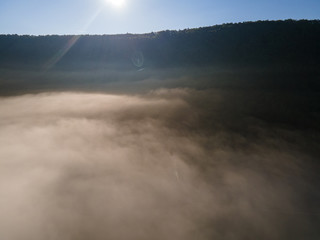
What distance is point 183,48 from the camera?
17.5 m

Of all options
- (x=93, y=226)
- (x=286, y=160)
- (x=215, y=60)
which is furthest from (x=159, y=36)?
(x=93, y=226)

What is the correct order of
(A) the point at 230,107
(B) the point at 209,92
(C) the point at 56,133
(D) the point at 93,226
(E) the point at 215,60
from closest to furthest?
(D) the point at 93,226 < (C) the point at 56,133 < (A) the point at 230,107 < (B) the point at 209,92 < (E) the point at 215,60

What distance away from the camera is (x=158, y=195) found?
9.48 ft

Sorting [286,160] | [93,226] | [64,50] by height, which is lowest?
[286,160]

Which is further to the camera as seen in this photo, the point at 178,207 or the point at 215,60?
the point at 215,60

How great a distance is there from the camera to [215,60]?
15.3m

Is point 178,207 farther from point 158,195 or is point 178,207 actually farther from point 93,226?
point 93,226

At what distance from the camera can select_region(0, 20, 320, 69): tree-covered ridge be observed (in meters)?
14.3

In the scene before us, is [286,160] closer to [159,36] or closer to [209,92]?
[209,92]

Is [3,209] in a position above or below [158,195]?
above

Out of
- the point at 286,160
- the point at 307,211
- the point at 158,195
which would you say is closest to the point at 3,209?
the point at 158,195

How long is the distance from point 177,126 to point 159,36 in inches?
630

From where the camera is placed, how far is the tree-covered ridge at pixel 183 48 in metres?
14.3

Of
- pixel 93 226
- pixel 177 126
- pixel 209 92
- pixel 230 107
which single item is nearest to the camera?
pixel 93 226
